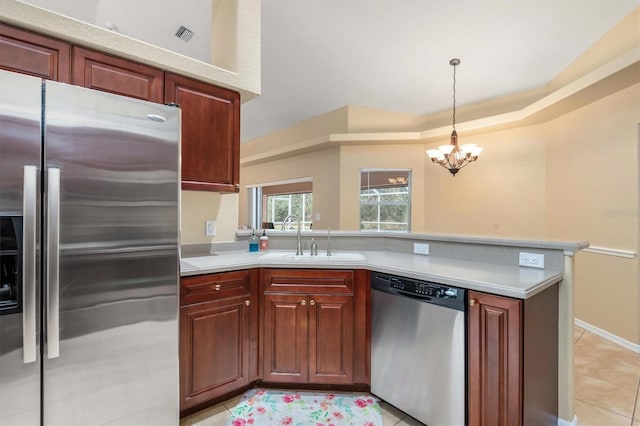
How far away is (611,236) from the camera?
10.1 feet

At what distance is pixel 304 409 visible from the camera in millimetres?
1829

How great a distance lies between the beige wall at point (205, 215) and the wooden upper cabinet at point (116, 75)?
762 mm

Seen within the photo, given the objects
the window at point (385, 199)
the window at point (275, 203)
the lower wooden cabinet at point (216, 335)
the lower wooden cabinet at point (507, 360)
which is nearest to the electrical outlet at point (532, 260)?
the lower wooden cabinet at point (507, 360)

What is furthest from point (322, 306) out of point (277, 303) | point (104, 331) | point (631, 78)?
point (631, 78)

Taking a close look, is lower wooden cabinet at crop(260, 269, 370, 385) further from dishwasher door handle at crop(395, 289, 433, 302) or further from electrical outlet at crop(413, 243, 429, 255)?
electrical outlet at crop(413, 243, 429, 255)

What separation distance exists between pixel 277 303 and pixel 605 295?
3.56 metres

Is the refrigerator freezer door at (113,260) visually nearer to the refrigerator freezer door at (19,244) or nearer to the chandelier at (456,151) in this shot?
the refrigerator freezer door at (19,244)

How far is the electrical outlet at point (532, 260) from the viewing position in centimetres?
173

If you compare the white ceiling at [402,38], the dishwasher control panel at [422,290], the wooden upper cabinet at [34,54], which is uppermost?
the white ceiling at [402,38]

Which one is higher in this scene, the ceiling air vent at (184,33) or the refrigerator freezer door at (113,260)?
the ceiling air vent at (184,33)

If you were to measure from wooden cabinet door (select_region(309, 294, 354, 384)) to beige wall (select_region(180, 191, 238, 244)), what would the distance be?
3.34 feet

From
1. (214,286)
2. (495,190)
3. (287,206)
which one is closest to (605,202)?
(495,190)

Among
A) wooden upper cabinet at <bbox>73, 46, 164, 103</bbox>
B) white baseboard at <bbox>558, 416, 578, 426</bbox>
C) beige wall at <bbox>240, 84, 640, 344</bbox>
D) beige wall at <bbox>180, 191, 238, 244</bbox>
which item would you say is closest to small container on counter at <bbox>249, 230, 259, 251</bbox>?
beige wall at <bbox>180, 191, 238, 244</bbox>

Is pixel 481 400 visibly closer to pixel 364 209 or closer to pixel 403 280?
pixel 403 280
